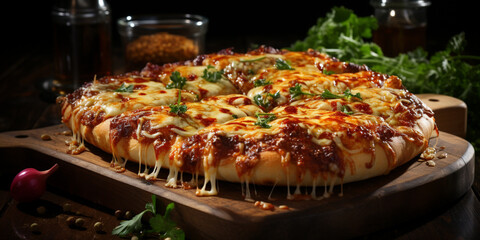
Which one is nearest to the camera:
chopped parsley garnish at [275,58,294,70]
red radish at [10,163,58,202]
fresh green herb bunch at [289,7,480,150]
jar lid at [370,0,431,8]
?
red radish at [10,163,58,202]

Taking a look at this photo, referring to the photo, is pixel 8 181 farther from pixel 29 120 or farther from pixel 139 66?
pixel 139 66

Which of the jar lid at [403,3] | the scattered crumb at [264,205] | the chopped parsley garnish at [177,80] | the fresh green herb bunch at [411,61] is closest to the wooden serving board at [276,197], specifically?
the scattered crumb at [264,205]

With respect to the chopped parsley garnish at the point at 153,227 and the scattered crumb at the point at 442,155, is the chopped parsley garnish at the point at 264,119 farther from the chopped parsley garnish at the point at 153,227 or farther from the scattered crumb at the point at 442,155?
the scattered crumb at the point at 442,155

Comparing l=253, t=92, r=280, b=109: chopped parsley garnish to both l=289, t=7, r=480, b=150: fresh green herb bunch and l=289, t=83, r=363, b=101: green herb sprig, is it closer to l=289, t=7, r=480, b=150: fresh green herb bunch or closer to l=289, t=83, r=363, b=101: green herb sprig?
l=289, t=83, r=363, b=101: green herb sprig

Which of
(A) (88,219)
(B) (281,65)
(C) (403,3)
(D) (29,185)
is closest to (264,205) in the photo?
(A) (88,219)

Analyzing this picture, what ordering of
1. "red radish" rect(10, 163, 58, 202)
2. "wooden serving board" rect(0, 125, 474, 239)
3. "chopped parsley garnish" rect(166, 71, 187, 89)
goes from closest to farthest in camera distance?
"wooden serving board" rect(0, 125, 474, 239) < "red radish" rect(10, 163, 58, 202) < "chopped parsley garnish" rect(166, 71, 187, 89)

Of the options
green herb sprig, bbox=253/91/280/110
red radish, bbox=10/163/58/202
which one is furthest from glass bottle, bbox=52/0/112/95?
red radish, bbox=10/163/58/202
